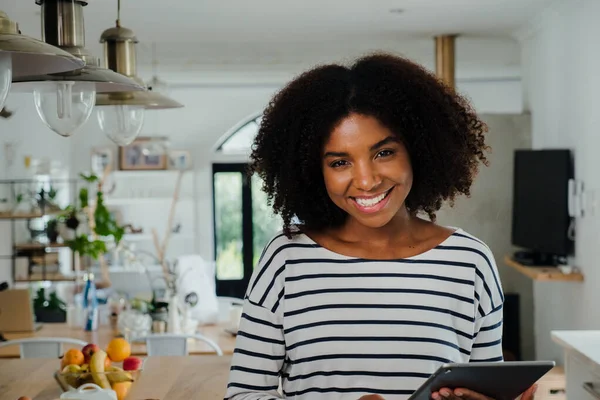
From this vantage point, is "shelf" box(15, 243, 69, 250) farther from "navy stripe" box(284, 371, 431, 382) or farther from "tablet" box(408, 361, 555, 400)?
"tablet" box(408, 361, 555, 400)

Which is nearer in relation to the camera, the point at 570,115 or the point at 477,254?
the point at 477,254

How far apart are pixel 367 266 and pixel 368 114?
0.82 feet

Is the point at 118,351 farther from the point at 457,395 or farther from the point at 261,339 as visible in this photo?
the point at 457,395

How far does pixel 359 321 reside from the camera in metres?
1.48

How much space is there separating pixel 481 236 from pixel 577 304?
126cm

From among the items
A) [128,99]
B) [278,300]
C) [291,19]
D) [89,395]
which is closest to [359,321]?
[278,300]

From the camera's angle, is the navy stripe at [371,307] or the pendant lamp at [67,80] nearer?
the navy stripe at [371,307]

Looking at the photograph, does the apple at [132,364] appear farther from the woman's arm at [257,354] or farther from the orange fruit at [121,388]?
the woman's arm at [257,354]

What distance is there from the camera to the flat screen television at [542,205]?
16.1ft

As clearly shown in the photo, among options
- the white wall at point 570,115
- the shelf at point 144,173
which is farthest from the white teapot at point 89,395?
the shelf at point 144,173

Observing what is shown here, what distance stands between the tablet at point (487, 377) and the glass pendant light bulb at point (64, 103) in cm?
131

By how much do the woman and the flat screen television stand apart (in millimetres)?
3530

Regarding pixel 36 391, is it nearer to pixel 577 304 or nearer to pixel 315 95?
pixel 315 95

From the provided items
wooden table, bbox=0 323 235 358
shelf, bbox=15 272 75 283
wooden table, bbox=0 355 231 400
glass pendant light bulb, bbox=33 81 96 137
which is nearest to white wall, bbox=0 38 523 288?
shelf, bbox=15 272 75 283
